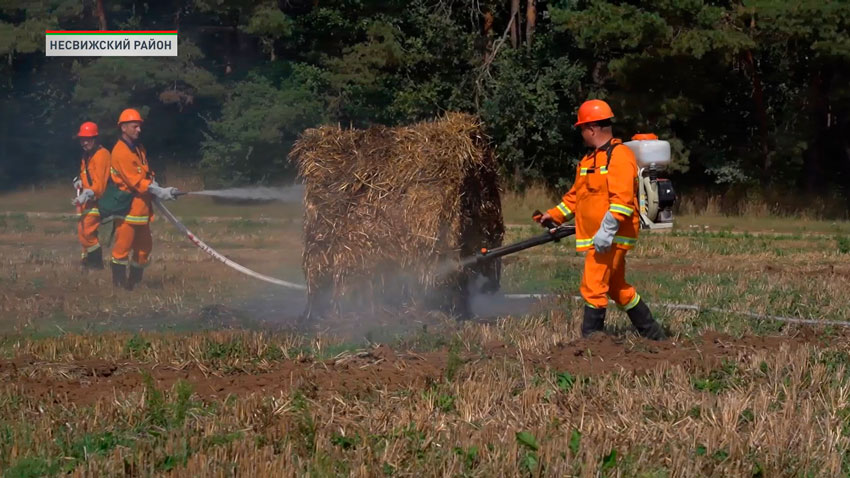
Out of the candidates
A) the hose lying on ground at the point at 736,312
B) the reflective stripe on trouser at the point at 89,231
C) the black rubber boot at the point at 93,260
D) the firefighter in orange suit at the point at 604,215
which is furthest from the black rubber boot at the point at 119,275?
the firefighter in orange suit at the point at 604,215

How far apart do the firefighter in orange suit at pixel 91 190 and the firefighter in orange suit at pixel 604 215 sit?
7.55 metres

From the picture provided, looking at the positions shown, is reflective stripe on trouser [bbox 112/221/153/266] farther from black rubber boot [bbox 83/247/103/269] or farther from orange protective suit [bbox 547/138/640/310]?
orange protective suit [bbox 547/138/640/310]

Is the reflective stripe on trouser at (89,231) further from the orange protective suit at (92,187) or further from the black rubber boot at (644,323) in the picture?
the black rubber boot at (644,323)

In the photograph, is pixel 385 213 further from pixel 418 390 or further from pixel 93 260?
pixel 93 260

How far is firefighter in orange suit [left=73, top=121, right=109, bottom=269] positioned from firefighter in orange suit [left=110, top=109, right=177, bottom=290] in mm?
821

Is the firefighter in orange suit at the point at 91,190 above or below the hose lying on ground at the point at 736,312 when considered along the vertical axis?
above

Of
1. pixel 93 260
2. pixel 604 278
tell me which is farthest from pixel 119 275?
pixel 604 278

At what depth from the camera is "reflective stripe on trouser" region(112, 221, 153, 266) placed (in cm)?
1318

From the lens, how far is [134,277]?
13328mm

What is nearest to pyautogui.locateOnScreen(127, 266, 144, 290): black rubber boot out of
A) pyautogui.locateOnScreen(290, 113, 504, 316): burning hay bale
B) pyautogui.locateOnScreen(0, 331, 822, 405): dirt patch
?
pyautogui.locateOnScreen(290, 113, 504, 316): burning hay bale

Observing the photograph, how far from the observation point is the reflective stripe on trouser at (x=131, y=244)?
13.2 meters

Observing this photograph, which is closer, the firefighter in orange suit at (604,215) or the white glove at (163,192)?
the firefighter in orange suit at (604,215)

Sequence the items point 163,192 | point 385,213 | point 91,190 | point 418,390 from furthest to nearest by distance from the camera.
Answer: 1. point 91,190
2. point 163,192
3. point 385,213
4. point 418,390

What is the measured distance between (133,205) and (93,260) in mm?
2148
